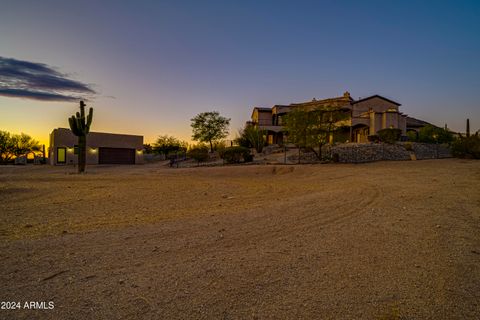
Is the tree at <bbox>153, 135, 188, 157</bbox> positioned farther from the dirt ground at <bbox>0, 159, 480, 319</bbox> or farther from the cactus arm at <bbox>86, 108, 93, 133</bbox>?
the dirt ground at <bbox>0, 159, 480, 319</bbox>

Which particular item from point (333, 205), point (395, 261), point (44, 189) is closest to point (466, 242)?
point (395, 261)

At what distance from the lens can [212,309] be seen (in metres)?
2.56

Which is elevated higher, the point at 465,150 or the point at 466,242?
the point at 465,150

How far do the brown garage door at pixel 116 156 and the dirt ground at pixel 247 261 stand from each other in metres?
32.9

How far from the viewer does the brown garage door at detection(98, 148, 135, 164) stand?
1468 inches

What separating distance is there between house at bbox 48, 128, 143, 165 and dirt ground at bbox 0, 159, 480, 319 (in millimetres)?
31851

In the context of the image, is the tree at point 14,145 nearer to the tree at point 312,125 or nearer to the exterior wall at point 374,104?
the tree at point 312,125

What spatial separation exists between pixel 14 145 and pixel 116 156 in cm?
1971

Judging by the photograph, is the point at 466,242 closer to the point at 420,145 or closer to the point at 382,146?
the point at 382,146

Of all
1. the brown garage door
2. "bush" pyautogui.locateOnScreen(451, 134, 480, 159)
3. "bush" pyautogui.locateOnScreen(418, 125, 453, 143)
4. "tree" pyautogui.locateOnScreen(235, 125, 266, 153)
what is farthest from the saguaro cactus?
"bush" pyautogui.locateOnScreen(418, 125, 453, 143)

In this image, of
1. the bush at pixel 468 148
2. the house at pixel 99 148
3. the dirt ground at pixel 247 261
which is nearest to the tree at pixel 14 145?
the house at pixel 99 148

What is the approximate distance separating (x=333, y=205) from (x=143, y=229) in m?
4.63

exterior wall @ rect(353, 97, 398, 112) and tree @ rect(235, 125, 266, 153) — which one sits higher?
exterior wall @ rect(353, 97, 398, 112)

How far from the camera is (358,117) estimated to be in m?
33.0
